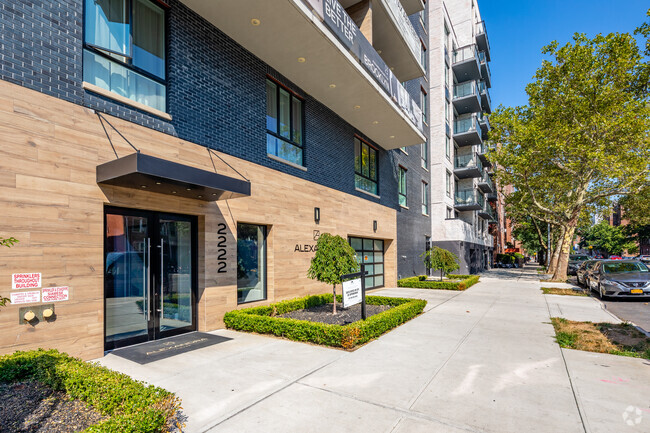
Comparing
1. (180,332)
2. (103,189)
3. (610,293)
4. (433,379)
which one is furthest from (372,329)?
(610,293)

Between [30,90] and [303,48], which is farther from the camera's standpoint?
[303,48]

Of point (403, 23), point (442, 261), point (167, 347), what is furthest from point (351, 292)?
point (442, 261)

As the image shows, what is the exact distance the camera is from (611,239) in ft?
260

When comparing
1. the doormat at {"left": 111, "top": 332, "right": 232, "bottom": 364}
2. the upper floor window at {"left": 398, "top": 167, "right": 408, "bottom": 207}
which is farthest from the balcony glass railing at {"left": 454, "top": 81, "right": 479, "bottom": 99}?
the doormat at {"left": 111, "top": 332, "right": 232, "bottom": 364}

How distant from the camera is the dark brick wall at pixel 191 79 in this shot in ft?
17.7

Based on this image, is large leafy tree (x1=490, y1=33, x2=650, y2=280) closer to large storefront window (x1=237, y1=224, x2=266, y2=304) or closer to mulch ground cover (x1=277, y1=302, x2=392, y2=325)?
mulch ground cover (x1=277, y1=302, x2=392, y2=325)

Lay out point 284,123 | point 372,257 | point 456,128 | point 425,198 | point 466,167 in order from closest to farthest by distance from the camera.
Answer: point 284,123 < point 372,257 < point 425,198 < point 466,167 < point 456,128

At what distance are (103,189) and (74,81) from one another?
1829 millimetres

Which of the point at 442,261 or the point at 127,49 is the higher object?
the point at 127,49

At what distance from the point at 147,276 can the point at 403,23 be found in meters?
13.7

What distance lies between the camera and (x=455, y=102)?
3164cm

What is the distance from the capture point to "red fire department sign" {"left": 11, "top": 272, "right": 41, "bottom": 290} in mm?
5043

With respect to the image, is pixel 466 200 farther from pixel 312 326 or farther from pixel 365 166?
pixel 312 326

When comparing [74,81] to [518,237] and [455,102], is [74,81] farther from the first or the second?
[518,237]
